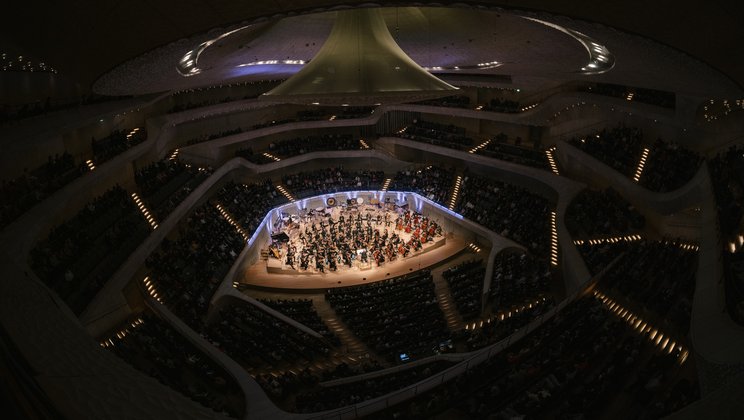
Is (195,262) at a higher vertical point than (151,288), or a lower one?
lower

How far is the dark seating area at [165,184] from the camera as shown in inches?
813

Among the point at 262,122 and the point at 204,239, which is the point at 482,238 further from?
the point at 262,122

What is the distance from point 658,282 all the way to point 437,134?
71.4ft

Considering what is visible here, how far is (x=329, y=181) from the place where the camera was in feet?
104

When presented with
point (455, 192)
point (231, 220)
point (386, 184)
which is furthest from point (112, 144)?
point (455, 192)

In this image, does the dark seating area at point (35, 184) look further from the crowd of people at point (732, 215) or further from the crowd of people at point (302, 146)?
the crowd of people at point (732, 215)

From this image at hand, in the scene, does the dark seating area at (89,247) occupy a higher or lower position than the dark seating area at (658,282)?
higher

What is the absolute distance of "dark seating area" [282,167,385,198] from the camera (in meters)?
30.8

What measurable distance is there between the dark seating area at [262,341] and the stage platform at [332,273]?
15.7ft

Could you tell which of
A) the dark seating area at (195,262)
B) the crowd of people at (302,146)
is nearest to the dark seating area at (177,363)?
the dark seating area at (195,262)

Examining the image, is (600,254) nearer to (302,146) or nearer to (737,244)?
(737,244)

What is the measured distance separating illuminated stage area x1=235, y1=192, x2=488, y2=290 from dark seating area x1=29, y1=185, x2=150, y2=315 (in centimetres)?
627

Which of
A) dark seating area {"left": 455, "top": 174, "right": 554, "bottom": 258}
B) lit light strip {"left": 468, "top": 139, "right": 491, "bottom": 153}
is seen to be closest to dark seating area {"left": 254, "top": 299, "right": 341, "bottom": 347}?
dark seating area {"left": 455, "top": 174, "right": 554, "bottom": 258}

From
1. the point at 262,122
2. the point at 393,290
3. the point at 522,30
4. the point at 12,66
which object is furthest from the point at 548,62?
the point at 262,122
